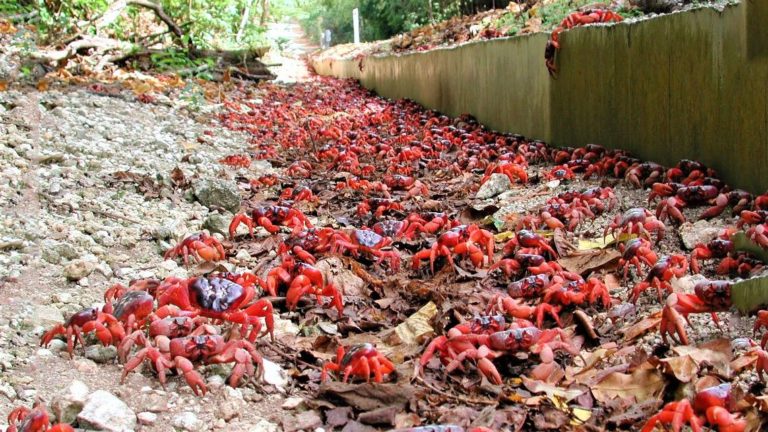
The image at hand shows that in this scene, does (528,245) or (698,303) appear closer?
(698,303)

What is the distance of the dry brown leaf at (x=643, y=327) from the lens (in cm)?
346

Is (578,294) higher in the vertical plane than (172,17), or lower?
lower

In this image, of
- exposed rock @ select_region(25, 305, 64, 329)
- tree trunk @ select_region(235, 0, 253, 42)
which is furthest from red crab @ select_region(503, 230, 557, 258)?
tree trunk @ select_region(235, 0, 253, 42)

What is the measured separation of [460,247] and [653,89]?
8.65ft

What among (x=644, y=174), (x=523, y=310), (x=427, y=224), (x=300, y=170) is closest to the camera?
(x=523, y=310)

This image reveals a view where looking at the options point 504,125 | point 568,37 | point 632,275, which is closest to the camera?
point 632,275

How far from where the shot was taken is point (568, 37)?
8.03 metres

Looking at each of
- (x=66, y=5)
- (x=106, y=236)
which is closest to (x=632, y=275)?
(x=106, y=236)

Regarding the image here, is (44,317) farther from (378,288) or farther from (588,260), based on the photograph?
(588,260)

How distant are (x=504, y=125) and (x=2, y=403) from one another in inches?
324

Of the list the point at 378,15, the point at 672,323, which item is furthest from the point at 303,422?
the point at 378,15

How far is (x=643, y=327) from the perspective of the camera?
11.4 ft

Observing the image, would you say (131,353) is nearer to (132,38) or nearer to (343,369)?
A: (343,369)

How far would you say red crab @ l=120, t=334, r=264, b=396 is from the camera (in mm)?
3113
